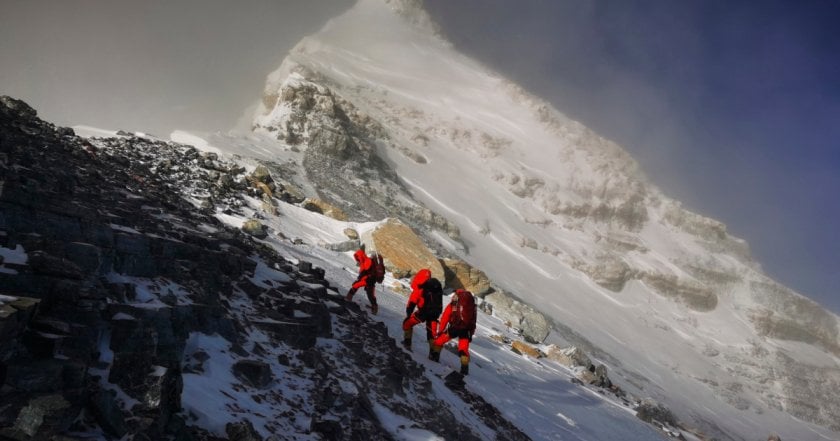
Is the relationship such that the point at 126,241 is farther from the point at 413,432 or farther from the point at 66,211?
the point at 413,432

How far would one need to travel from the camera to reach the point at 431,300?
28.7ft

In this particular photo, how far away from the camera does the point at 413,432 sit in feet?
17.9

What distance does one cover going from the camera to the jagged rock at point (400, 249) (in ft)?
53.7

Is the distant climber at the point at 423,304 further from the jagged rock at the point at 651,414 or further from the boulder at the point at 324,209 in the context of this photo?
the boulder at the point at 324,209

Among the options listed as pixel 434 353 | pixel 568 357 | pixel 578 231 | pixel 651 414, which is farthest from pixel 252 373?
pixel 578 231

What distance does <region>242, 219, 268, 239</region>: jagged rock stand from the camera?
463 inches

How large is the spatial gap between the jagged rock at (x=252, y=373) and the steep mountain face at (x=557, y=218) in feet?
56.4

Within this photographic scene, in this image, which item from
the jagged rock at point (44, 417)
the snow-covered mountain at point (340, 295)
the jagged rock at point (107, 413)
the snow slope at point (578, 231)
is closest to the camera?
the jagged rock at point (44, 417)

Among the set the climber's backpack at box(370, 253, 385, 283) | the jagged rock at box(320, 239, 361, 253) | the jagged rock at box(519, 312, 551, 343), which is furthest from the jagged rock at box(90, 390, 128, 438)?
the jagged rock at box(519, 312, 551, 343)

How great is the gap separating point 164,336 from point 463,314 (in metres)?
5.42

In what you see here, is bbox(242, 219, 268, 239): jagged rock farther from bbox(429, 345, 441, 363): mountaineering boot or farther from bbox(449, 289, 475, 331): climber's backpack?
bbox(449, 289, 475, 331): climber's backpack

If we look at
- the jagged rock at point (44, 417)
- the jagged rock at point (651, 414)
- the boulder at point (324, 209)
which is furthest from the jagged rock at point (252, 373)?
the boulder at point (324, 209)

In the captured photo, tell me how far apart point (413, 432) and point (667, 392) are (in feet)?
96.8

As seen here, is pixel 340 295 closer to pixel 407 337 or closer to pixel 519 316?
pixel 407 337
